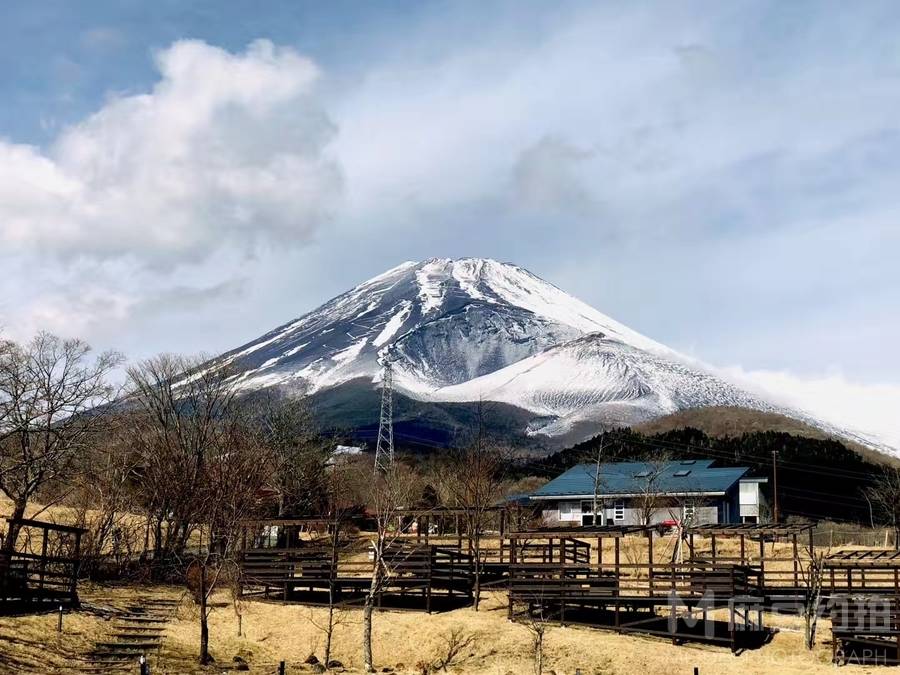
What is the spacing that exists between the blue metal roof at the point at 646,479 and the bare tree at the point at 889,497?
8031 mm

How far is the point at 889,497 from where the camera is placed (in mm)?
58125

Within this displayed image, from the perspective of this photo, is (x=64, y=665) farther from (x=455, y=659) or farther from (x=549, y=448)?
(x=549, y=448)

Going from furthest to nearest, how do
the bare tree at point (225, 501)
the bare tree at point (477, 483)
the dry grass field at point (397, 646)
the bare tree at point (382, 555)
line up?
the bare tree at point (477, 483)
the bare tree at point (225, 501)
the bare tree at point (382, 555)
the dry grass field at point (397, 646)

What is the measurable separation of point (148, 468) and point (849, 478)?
47720 mm

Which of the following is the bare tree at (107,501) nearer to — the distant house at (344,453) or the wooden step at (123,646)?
the wooden step at (123,646)

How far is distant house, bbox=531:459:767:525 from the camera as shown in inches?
2308

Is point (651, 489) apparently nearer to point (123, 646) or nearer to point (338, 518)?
point (338, 518)

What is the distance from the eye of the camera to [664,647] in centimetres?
2567

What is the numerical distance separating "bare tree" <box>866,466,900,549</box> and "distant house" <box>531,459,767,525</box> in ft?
22.4

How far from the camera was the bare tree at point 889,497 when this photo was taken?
168 ft

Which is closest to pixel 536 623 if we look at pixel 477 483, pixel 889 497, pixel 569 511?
pixel 477 483

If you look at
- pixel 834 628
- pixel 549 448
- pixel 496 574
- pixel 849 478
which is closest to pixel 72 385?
pixel 496 574

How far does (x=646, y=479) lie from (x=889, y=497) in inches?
552

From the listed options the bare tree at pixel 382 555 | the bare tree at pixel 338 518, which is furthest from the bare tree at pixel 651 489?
the bare tree at pixel 338 518
